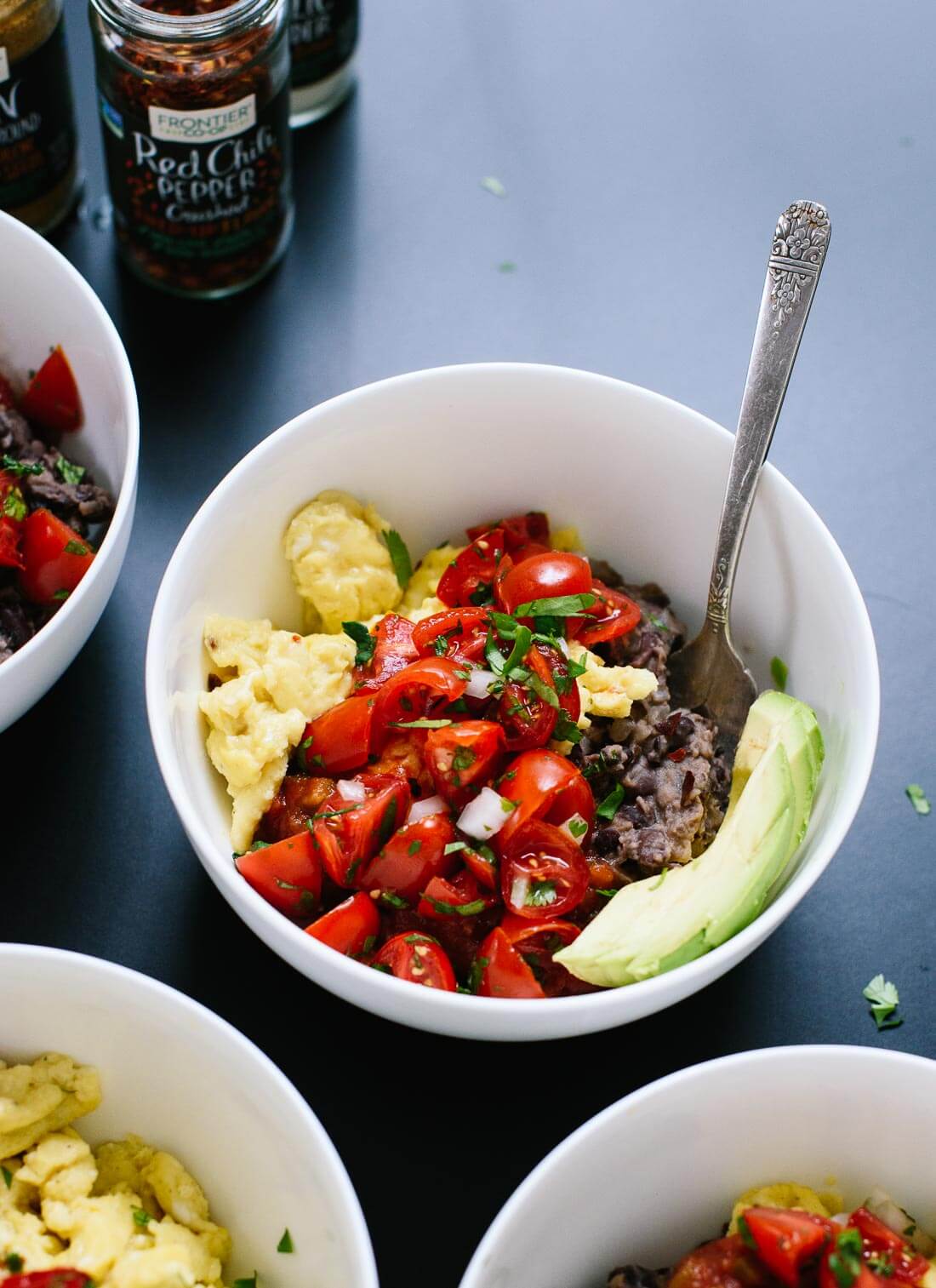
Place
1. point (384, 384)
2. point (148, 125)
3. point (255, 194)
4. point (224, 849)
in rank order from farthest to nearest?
1. point (255, 194)
2. point (148, 125)
3. point (384, 384)
4. point (224, 849)

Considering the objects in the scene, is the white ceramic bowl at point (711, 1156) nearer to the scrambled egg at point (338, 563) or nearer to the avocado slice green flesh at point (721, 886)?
the avocado slice green flesh at point (721, 886)

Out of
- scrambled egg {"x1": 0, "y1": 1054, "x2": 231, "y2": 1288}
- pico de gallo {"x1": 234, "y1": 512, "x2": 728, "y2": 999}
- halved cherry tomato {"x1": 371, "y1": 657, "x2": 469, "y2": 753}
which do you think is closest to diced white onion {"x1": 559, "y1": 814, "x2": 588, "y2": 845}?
pico de gallo {"x1": 234, "y1": 512, "x2": 728, "y2": 999}

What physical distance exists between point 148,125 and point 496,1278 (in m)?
1.61

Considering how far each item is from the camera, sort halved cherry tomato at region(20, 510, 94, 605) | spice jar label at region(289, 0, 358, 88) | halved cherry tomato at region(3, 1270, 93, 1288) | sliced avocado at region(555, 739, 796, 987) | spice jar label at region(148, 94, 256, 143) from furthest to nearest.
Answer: spice jar label at region(289, 0, 358, 88)
spice jar label at region(148, 94, 256, 143)
halved cherry tomato at region(20, 510, 94, 605)
sliced avocado at region(555, 739, 796, 987)
halved cherry tomato at region(3, 1270, 93, 1288)

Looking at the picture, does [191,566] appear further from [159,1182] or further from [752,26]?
[752,26]

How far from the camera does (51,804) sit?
2.06 m

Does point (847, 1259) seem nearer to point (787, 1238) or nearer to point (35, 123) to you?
point (787, 1238)

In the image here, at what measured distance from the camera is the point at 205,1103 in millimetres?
1660

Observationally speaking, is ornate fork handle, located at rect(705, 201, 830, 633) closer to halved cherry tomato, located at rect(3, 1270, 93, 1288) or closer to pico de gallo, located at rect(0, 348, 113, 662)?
pico de gallo, located at rect(0, 348, 113, 662)

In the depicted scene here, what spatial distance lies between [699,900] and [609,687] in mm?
323

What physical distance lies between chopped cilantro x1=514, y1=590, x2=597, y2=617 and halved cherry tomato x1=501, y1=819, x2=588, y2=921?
0.29 m

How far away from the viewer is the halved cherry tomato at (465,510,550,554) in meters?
2.10

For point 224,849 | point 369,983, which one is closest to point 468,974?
point 369,983

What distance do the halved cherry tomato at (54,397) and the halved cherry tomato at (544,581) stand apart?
2.33 ft
